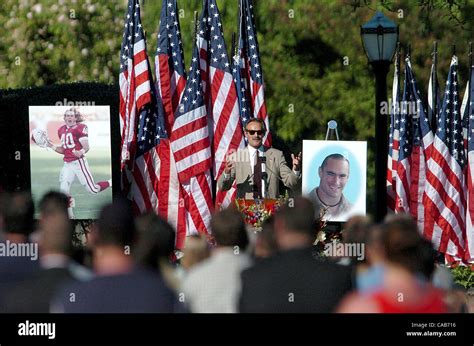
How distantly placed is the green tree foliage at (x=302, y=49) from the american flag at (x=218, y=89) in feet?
1.29

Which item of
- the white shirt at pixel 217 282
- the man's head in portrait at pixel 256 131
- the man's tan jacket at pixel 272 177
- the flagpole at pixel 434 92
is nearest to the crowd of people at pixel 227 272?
the white shirt at pixel 217 282

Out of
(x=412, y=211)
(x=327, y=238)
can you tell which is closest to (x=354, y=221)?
(x=327, y=238)

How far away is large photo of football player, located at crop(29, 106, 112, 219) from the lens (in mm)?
5766

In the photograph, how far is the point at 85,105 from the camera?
5957mm

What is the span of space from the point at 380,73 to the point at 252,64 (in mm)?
788

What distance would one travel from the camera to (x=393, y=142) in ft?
20.1

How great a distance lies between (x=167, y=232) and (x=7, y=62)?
4.26ft

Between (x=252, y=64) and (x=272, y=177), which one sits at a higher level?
(x=252, y=64)

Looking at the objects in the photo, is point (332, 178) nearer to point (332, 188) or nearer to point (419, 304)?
point (332, 188)

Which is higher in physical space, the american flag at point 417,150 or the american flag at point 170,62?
the american flag at point 170,62

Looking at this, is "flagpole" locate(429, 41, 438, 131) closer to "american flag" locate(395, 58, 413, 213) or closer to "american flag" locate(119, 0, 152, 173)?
"american flag" locate(395, 58, 413, 213)

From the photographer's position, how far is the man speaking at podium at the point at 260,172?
19.2 feet
